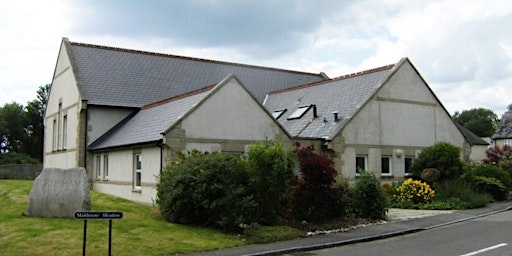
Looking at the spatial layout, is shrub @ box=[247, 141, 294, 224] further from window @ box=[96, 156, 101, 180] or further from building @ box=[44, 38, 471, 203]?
window @ box=[96, 156, 101, 180]

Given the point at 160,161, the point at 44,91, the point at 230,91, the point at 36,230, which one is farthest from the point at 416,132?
the point at 44,91

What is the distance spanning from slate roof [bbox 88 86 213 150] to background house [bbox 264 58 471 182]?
5.34 meters

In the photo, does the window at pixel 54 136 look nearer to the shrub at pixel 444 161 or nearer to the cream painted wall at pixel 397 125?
the cream painted wall at pixel 397 125

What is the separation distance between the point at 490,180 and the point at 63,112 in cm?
2445

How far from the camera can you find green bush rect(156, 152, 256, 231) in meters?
15.0

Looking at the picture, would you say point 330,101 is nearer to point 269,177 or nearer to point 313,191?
point 313,191

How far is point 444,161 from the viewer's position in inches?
949

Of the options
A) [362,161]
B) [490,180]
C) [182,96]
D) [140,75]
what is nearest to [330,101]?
[362,161]

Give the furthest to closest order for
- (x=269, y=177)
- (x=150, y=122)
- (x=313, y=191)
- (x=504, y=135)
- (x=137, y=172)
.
Answer: (x=504, y=135) → (x=150, y=122) → (x=137, y=172) → (x=313, y=191) → (x=269, y=177)

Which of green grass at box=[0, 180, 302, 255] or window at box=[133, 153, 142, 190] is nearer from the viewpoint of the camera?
green grass at box=[0, 180, 302, 255]

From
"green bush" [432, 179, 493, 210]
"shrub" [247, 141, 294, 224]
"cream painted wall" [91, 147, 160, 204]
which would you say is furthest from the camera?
"green bush" [432, 179, 493, 210]

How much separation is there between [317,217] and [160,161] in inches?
263

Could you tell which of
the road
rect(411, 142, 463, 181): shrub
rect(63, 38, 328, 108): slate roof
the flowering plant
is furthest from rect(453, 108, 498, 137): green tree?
the road

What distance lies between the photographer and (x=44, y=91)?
75.1m
